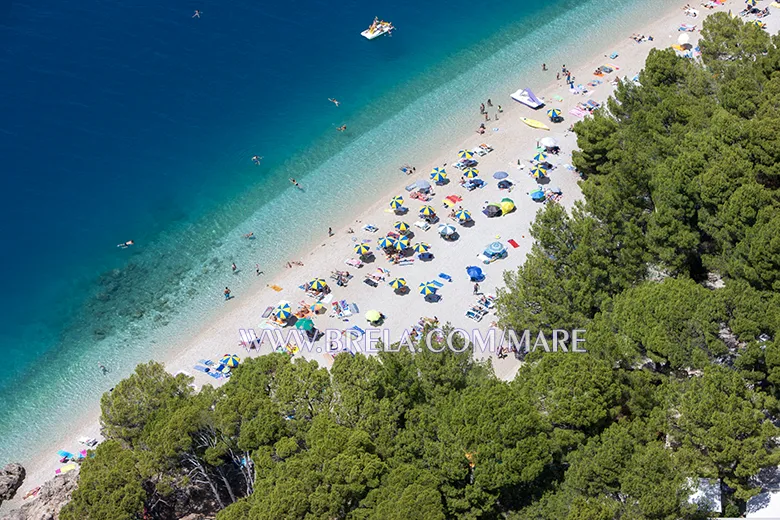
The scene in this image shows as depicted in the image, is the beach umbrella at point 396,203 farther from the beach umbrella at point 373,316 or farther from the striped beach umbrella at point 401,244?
the beach umbrella at point 373,316

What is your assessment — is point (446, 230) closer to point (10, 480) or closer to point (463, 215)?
point (463, 215)

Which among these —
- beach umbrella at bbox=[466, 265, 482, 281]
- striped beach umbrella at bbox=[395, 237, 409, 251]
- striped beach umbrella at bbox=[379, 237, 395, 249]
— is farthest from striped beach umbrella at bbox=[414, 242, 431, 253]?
beach umbrella at bbox=[466, 265, 482, 281]

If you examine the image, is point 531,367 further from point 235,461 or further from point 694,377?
point 235,461

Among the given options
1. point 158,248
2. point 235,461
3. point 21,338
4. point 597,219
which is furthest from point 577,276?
point 21,338

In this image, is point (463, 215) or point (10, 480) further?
point (463, 215)

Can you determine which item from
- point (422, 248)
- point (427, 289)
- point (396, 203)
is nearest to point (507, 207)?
point (422, 248)

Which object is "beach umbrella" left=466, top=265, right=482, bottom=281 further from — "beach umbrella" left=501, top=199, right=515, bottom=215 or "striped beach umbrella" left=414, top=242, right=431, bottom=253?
"beach umbrella" left=501, top=199, right=515, bottom=215
